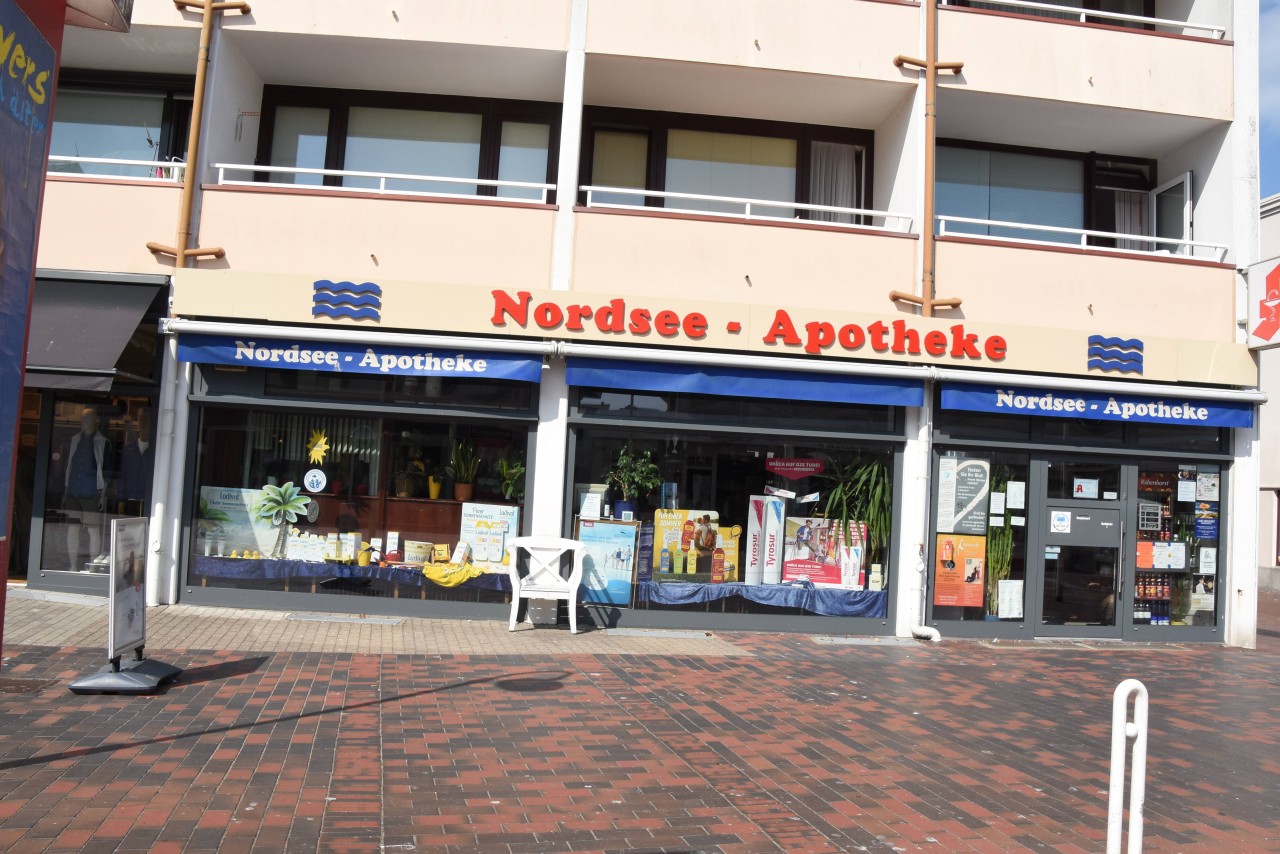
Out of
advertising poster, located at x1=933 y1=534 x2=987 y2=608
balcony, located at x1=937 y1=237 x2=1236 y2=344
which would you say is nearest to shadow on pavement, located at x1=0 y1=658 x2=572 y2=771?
advertising poster, located at x1=933 y1=534 x2=987 y2=608

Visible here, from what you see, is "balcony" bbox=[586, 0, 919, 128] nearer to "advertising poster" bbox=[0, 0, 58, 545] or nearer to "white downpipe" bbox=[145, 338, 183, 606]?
"white downpipe" bbox=[145, 338, 183, 606]

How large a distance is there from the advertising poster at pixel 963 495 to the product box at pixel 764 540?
1.96 metres

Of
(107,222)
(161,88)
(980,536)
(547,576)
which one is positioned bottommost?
(547,576)

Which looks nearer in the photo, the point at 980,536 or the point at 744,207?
the point at 980,536

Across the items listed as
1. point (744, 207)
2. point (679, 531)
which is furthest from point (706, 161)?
point (679, 531)

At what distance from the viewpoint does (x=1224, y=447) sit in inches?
489

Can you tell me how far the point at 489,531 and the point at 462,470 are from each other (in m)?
0.78

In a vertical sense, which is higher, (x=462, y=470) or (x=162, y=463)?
(x=462, y=470)

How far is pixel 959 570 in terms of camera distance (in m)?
11.8

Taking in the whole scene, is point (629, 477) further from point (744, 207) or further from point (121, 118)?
point (121, 118)

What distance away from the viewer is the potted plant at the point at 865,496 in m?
11.7

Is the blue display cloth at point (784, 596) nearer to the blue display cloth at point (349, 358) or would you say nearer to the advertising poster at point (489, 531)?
the advertising poster at point (489, 531)

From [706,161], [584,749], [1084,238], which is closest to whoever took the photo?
[584,749]

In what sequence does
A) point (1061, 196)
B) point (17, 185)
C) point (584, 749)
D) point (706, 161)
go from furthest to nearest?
point (1061, 196)
point (706, 161)
point (584, 749)
point (17, 185)
